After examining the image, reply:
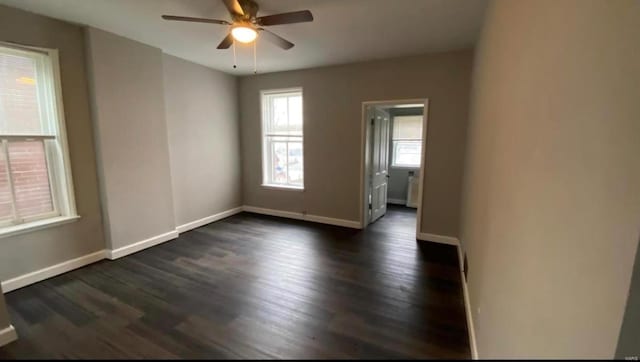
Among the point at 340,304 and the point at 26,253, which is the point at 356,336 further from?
the point at 26,253

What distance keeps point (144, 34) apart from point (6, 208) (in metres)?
2.24

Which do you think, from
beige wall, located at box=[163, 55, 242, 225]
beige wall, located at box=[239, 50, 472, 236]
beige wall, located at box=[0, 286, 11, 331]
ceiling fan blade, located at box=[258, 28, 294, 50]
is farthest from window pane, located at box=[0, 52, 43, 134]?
beige wall, located at box=[239, 50, 472, 236]

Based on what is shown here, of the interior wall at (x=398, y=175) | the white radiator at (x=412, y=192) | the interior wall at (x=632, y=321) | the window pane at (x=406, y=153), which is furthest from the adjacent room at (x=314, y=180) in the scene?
the window pane at (x=406, y=153)

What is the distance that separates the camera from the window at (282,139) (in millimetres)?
4859

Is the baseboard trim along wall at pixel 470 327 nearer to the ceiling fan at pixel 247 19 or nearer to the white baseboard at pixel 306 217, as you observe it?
the white baseboard at pixel 306 217

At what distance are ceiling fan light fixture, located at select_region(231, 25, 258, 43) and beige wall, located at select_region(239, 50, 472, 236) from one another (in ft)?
6.58

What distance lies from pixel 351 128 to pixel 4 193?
13.2 feet

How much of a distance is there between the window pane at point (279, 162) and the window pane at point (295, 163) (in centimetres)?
12

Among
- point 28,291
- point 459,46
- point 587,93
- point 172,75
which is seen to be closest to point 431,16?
point 459,46

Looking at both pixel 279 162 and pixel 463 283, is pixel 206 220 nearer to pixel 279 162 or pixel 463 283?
pixel 279 162

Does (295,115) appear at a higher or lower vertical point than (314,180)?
higher

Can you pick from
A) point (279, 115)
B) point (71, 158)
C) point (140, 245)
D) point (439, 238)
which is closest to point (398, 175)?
point (439, 238)

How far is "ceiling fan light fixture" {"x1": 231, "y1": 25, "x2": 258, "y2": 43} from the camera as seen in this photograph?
7.75 feet

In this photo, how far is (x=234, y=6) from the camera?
2.17m
